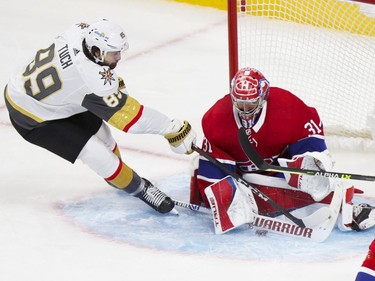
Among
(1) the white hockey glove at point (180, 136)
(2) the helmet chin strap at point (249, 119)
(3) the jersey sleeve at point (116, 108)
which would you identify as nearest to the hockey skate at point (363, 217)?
(2) the helmet chin strap at point (249, 119)

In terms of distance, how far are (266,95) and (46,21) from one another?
3072 mm

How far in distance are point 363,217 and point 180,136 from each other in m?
0.75

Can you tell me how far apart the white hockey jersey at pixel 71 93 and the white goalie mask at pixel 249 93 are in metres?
0.31

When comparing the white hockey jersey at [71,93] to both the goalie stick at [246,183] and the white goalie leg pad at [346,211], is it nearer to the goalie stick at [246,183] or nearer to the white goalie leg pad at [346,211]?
the goalie stick at [246,183]

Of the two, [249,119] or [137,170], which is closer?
[249,119]

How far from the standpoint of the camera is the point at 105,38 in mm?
3979

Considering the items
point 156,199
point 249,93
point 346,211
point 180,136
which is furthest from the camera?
point 156,199

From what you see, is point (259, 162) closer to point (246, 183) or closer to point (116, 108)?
point (246, 183)

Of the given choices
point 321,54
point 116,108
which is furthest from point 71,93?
point 321,54

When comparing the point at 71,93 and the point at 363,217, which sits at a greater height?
the point at 71,93

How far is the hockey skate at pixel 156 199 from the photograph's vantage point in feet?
14.0

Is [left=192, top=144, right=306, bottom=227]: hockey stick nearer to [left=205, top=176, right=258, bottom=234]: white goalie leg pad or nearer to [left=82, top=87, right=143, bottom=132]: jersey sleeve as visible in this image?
[left=205, top=176, right=258, bottom=234]: white goalie leg pad

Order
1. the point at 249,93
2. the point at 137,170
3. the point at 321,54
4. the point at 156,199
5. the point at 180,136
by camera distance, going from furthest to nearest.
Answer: the point at 321,54, the point at 137,170, the point at 156,199, the point at 180,136, the point at 249,93

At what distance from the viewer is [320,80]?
504cm
